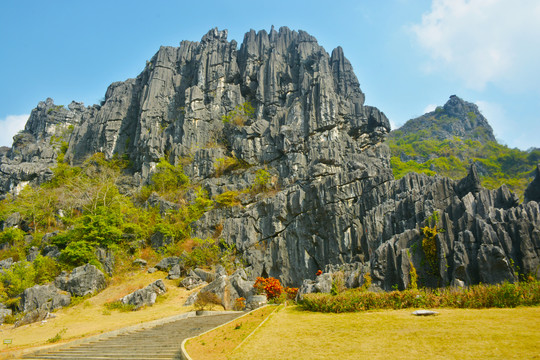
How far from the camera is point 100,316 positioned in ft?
76.2

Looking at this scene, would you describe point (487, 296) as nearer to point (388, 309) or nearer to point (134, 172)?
point (388, 309)

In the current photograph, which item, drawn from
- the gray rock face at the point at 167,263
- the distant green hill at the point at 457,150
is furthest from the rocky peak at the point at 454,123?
Answer: the gray rock face at the point at 167,263

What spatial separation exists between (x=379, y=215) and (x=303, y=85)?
97.3 ft

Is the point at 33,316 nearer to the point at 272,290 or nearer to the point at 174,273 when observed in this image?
the point at 174,273

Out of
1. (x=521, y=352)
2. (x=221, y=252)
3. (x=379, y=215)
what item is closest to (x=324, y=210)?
(x=379, y=215)

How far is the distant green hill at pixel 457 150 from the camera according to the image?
6127cm

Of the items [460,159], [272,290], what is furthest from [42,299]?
[460,159]

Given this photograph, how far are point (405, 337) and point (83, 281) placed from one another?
83.3ft

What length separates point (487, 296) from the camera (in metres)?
13.0

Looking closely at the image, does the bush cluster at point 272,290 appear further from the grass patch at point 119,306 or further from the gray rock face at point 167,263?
the gray rock face at point 167,263

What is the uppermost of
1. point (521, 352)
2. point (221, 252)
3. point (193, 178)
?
point (193, 178)

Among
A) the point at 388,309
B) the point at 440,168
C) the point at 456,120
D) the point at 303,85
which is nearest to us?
the point at 388,309

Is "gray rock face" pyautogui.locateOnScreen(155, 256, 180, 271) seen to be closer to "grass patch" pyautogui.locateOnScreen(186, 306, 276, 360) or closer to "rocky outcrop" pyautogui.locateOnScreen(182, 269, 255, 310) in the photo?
"rocky outcrop" pyautogui.locateOnScreen(182, 269, 255, 310)

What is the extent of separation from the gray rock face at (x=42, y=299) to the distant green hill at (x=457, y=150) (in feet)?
159
